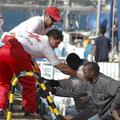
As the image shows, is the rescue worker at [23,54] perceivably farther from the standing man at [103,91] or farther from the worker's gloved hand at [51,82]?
the standing man at [103,91]

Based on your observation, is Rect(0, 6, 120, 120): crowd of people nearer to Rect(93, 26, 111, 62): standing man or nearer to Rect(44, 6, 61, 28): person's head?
Rect(44, 6, 61, 28): person's head

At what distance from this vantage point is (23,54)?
27.0ft

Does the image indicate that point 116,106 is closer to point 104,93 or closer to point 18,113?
point 104,93

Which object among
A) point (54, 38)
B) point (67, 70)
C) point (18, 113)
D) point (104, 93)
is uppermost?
point (54, 38)

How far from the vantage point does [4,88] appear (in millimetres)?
8305

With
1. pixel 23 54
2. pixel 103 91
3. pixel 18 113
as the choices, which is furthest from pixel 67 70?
pixel 18 113

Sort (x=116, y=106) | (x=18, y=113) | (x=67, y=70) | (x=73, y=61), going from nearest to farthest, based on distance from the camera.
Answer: (x=116, y=106), (x=67, y=70), (x=73, y=61), (x=18, y=113)

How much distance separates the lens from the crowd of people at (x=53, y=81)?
745 cm

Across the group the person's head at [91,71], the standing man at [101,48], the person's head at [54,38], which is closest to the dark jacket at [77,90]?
the person's head at [91,71]

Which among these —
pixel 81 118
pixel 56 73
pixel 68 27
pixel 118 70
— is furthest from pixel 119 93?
pixel 68 27

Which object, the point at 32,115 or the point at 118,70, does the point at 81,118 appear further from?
the point at 118,70

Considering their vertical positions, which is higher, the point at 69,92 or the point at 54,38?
the point at 54,38

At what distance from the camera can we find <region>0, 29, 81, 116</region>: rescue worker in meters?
8.13

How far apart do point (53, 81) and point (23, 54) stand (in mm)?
583
